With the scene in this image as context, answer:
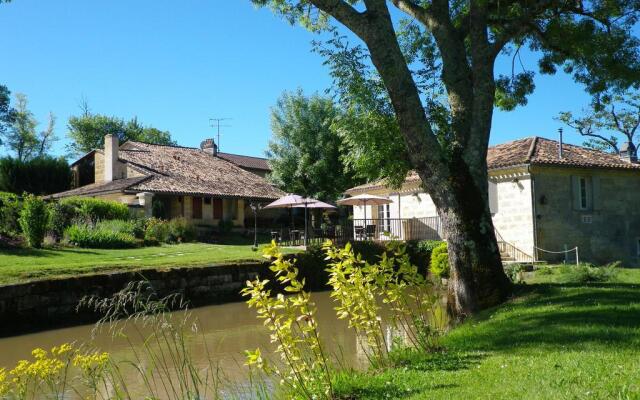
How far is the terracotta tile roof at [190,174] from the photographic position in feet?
Result: 105

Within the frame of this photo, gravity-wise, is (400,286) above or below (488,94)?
below

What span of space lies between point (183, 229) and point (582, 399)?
23932 mm

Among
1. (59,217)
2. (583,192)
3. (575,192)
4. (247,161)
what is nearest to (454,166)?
(575,192)

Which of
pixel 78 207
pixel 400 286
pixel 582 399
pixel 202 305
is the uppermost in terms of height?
pixel 78 207

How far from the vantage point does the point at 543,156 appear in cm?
2155

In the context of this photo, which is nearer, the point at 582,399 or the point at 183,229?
the point at 582,399

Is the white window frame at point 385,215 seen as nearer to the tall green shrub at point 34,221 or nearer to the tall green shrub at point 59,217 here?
the tall green shrub at point 59,217

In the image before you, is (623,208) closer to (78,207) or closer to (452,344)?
(452,344)

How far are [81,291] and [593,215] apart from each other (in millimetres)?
18503

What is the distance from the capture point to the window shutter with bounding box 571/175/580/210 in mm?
21594

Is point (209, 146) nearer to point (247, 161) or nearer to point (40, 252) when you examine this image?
point (247, 161)

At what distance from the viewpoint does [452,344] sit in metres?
6.30

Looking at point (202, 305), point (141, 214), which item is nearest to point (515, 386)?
point (202, 305)

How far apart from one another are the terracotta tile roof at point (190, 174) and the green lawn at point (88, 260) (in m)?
9.44
